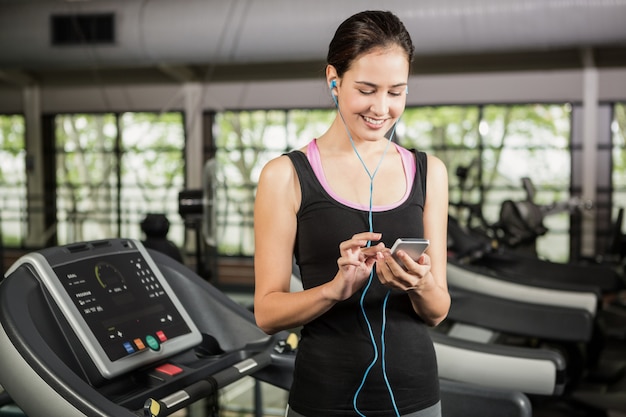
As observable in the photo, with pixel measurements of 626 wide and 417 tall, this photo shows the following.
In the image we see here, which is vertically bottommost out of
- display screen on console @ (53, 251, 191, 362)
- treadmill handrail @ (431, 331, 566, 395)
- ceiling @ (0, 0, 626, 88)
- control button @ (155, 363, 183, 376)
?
treadmill handrail @ (431, 331, 566, 395)

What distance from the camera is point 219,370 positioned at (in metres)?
1.54

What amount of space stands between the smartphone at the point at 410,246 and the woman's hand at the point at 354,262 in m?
0.02

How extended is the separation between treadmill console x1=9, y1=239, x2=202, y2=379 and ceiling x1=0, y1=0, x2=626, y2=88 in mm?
3809

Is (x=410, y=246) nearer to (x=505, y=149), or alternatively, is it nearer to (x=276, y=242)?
(x=276, y=242)

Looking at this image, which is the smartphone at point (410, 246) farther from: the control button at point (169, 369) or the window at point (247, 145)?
the window at point (247, 145)

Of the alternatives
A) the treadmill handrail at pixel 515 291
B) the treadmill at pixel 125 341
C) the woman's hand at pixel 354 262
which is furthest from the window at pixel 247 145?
the woman's hand at pixel 354 262

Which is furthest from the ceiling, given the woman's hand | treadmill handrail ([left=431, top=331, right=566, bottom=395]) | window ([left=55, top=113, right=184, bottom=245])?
the woman's hand

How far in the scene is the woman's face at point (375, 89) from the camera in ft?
3.14

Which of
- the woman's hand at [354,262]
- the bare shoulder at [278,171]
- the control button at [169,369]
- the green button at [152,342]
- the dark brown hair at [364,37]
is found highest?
the dark brown hair at [364,37]

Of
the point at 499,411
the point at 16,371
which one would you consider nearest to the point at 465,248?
the point at 499,411

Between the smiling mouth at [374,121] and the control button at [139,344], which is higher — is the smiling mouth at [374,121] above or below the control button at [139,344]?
above

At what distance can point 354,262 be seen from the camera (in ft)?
2.86

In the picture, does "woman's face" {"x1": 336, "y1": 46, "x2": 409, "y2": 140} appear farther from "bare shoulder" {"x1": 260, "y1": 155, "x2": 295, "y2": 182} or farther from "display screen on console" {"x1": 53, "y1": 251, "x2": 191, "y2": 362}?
"display screen on console" {"x1": 53, "y1": 251, "x2": 191, "y2": 362}

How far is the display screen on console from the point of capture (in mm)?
1349
